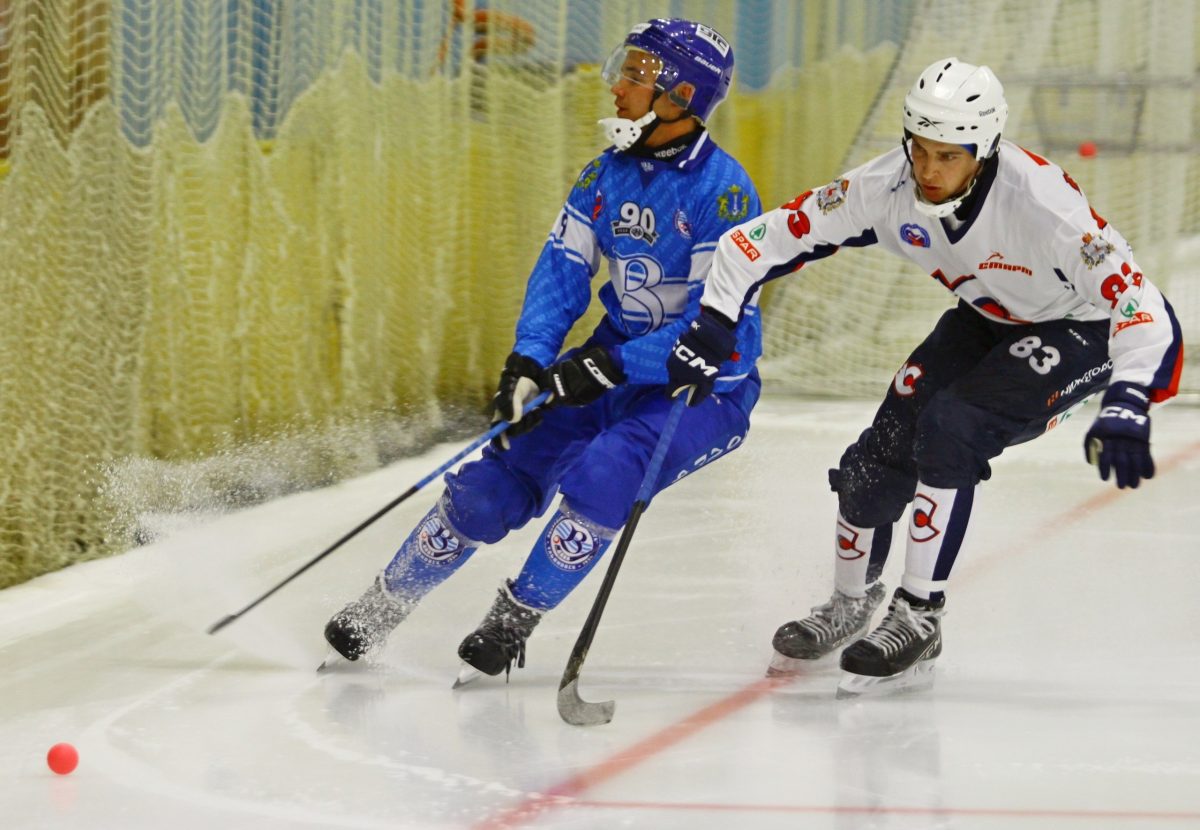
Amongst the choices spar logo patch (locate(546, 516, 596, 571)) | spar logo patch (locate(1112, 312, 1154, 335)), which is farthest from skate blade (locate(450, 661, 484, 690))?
spar logo patch (locate(1112, 312, 1154, 335))

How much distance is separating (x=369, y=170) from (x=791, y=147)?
2.27 meters

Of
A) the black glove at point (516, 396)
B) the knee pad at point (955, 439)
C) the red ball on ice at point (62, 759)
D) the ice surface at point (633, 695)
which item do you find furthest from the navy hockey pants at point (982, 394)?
the red ball on ice at point (62, 759)

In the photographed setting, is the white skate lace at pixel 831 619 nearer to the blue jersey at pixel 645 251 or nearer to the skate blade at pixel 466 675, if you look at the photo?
the blue jersey at pixel 645 251

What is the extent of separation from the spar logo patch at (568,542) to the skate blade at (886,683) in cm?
53

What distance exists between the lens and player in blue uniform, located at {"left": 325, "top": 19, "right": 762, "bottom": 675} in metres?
3.04

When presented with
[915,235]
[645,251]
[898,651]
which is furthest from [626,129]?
[898,651]

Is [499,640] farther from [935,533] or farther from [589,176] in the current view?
[589,176]

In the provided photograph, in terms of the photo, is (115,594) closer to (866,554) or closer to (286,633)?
(286,633)

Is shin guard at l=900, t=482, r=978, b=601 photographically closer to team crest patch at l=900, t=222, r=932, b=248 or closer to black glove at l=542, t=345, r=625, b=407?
team crest patch at l=900, t=222, r=932, b=248

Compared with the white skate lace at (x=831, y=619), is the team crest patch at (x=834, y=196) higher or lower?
higher

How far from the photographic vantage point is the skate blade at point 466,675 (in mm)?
2971

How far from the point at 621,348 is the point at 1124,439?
3.10ft

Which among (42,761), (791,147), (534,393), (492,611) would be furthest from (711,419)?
(791,147)

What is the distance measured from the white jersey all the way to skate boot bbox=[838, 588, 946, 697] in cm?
56
